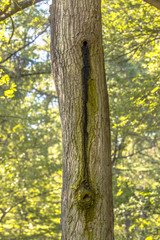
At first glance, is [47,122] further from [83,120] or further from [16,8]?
[83,120]

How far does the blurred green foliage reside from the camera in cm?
568

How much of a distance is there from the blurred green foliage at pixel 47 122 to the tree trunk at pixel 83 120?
267cm

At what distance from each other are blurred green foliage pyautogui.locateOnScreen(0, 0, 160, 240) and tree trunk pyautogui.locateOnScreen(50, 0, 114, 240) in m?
2.67

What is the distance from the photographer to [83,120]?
2.30 metres

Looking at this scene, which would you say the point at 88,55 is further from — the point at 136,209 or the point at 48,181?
the point at 48,181

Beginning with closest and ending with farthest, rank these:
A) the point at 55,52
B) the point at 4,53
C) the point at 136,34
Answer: the point at 55,52, the point at 136,34, the point at 4,53

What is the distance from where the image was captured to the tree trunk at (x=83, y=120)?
2.18 metres

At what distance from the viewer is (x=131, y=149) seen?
14430mm

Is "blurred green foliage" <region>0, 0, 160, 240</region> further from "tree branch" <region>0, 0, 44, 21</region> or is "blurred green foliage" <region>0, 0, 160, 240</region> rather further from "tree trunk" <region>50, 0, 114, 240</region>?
"tree trunk" <region>50, 0, 114, 240</region>

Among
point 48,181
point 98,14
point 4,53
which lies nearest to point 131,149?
point 48,181

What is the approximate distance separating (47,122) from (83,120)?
7255mm

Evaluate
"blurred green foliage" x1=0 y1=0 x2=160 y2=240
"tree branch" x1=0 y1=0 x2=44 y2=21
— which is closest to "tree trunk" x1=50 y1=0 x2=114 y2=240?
"tree branch" x1=0 y1=0 x2=44 y2=21

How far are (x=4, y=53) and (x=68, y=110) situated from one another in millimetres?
6708

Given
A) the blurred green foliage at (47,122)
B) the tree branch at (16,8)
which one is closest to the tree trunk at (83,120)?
the tree branch at (16,8)
